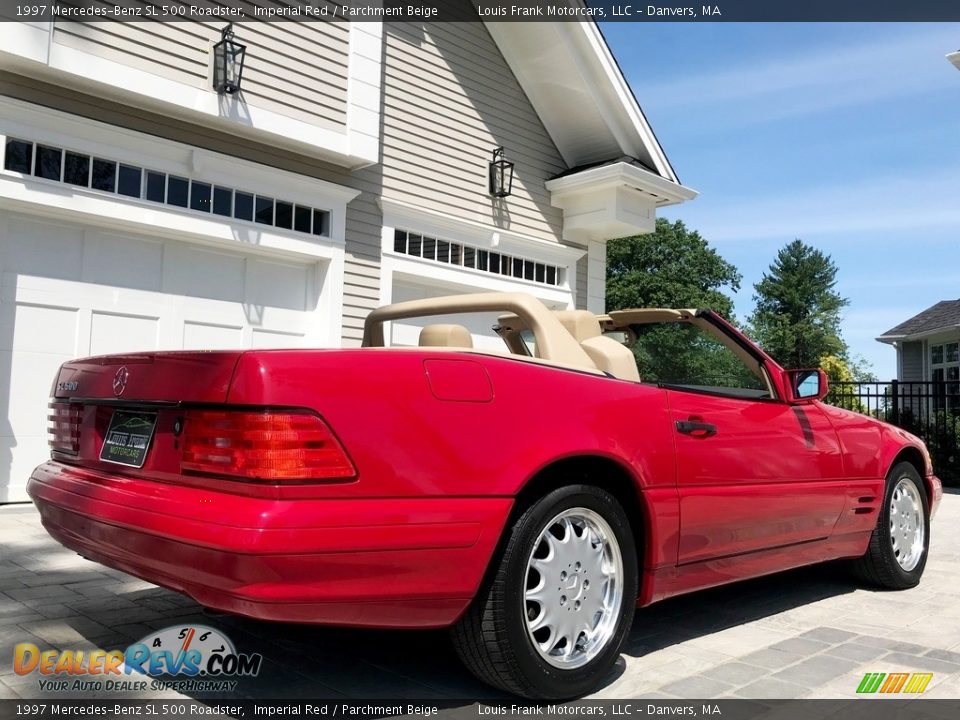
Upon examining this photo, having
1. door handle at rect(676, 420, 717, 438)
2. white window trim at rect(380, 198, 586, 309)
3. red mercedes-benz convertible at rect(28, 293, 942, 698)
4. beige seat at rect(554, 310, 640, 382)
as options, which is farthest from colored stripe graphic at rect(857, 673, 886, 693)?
white window trim at rect(380, 198, 586, 309)

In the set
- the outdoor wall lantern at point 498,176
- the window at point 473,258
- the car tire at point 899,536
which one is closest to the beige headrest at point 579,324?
the car tire at point 899,536

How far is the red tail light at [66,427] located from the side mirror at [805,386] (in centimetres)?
303

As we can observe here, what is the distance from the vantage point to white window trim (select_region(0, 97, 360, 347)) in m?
6.05

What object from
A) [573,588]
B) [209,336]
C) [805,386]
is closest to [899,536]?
[805,386]

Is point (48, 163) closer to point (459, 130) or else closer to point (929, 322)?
point (459, 130)

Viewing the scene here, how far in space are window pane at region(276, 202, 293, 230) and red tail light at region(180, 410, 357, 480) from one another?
5797 millimetres

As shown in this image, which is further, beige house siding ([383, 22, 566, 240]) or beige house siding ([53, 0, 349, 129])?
beige house siding ([383, 22, 566, 240])

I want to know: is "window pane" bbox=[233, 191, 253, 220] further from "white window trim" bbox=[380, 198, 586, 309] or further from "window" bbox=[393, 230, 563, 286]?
"window" bbox=[393, 230, 563, 286]

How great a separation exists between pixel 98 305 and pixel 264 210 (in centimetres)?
177

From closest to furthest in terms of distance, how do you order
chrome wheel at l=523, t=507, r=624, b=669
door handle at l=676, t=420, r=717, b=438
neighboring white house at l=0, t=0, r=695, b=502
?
chrome wheel at l=523, t=507, r=624, b=669
door handle at l=676, t=420, r=717, b=438
neighboring white house at l=0, t=0, r=695, b=502

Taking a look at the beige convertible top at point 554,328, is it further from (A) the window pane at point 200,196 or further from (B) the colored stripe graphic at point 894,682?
(A) the window pane at point 200,196

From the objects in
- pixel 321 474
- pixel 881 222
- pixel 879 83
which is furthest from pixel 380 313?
pixel 881 222

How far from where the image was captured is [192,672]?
2803 millimetres

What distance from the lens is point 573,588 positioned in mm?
2635
